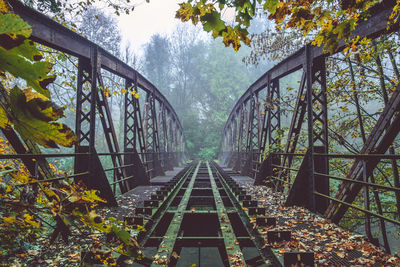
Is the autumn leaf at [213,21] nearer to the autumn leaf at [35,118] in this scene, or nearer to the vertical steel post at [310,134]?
the autumn leaf at [35,118]

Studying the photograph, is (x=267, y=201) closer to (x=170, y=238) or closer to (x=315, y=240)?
(x=315, y=240)

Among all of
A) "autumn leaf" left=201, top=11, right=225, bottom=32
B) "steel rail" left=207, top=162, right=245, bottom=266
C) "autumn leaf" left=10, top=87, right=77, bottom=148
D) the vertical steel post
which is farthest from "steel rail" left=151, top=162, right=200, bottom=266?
the vertical steel post

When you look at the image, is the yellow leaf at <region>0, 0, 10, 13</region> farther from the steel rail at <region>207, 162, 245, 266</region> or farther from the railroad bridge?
the steel rail at <region>207, 162, 245, 266</region>

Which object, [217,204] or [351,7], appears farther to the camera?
[217,204]

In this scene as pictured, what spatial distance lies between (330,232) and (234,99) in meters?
41.2

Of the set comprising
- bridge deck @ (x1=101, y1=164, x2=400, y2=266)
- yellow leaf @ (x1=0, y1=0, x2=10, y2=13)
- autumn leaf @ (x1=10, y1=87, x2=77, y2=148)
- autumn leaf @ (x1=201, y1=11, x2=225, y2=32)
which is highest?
autumn leaf @ (x1=201, y1=11, x2=225, y2=32)

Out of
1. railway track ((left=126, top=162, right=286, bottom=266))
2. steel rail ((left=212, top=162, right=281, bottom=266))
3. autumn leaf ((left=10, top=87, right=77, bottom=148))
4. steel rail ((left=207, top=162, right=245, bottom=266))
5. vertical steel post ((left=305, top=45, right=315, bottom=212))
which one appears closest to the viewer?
autumn leaf ((left=10, top=87, right=77, bottom=148))

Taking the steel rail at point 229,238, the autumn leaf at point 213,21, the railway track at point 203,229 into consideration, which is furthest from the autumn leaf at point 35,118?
the steel rail at point 229,238

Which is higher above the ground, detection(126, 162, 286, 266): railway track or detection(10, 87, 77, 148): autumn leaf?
detection(10, 87, 77, 148): autumn leaf

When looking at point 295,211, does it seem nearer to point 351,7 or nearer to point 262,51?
point 351,7

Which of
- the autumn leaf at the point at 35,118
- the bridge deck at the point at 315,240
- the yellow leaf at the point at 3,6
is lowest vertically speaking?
the bridge deck at the point at 315,240

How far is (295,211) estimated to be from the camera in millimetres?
4867

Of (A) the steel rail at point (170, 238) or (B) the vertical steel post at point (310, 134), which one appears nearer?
(A) the steel rail at point (170, 238)

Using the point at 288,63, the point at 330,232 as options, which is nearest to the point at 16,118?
the point at 330,232
